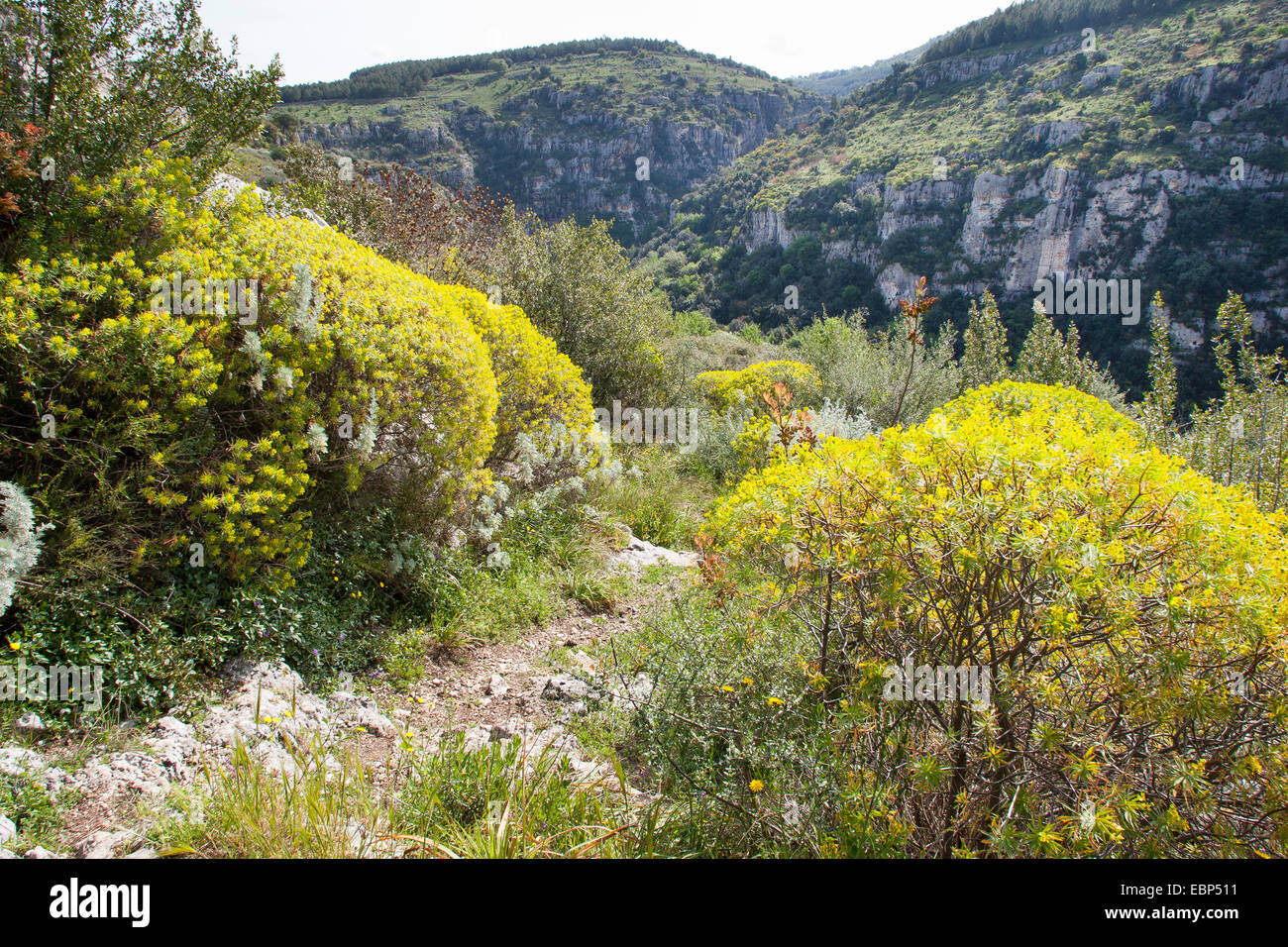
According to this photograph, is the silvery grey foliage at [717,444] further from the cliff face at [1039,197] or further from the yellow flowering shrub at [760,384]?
the cliff face at [1039,197]

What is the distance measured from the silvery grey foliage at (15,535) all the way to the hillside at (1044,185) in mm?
42325

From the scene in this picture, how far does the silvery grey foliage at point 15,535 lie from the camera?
2.43m

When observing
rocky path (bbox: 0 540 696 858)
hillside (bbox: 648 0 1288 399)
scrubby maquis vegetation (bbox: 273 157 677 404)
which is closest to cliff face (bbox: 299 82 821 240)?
hillside (bbox: 648 0 1288 399)

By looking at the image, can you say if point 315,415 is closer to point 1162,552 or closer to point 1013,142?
point 1162,552

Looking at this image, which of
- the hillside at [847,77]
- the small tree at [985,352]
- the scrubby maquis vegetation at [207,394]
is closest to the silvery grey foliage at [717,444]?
the small tree at [985,352]

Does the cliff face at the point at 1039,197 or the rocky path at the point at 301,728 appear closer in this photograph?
the rocky path at the point at 301,728

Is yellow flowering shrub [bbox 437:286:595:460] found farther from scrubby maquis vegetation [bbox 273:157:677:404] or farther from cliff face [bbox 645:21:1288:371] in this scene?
cliff face [bbox 645:21:1288:371]

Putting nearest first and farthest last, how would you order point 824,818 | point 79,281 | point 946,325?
point 824,818 → point 79,281 → point 946,325

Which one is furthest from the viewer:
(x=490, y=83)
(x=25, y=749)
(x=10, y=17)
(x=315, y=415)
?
(x=490, y=83)

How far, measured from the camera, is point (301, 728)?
114 inches

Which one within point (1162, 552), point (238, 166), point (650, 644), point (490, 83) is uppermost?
point (490, 83)

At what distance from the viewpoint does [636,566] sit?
5.89 m

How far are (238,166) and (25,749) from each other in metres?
3.82

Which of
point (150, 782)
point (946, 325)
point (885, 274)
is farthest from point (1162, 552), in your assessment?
point (885, 274)
